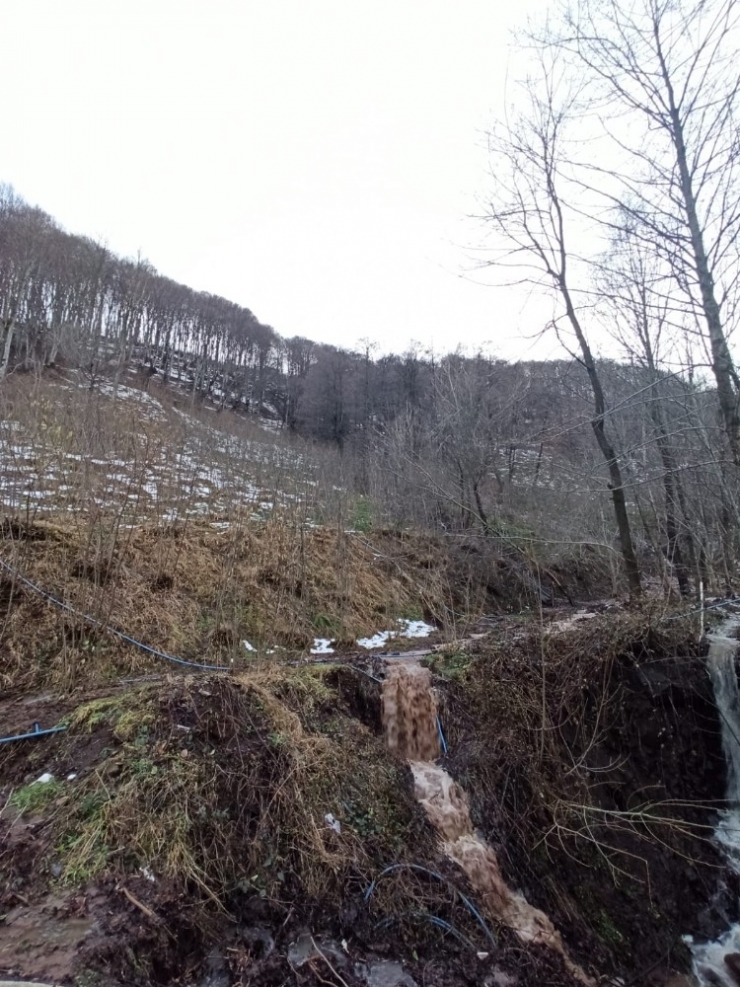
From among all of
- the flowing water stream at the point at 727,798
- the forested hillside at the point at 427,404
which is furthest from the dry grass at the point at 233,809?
the forested hillside at the point at 427,404

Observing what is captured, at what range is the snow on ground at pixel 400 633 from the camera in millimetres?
6902

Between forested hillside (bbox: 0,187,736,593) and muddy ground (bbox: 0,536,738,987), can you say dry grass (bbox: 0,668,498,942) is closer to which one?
muddy ground (bbox: 0,536,738,987)

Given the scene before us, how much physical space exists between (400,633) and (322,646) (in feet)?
5.27

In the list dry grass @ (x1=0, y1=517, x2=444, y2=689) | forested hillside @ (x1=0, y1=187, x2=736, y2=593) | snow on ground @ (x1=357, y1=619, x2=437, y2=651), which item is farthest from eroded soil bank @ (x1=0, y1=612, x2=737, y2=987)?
forested hillside @ (x1=0, y1=187, x2=736, y2=593)

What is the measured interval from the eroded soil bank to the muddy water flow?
0.11m

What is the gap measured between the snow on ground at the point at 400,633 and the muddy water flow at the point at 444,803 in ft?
4.52

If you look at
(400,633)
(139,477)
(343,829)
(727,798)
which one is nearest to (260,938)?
(343,829)

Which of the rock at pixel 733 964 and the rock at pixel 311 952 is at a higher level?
the rock at pixel 311 952

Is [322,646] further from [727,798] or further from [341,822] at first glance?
[727,798]

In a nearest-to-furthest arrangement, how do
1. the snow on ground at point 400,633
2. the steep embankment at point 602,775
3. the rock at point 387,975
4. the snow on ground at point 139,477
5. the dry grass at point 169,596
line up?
the rock at point 387,975 < the steep embankment at point 602,775 < the dry grass at point 169,596 < the snow on ground at point 139,477 < the snow on ground at point 400,633

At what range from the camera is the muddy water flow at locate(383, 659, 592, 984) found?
350 cm

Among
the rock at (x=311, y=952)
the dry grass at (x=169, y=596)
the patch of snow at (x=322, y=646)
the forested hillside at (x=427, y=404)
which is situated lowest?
the rock at (x=311, y=952)

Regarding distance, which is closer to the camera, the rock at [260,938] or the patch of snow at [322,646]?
the rock at [260,938]

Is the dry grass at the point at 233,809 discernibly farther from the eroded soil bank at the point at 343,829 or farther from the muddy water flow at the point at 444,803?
the muddy water flow at the point at 444,803
